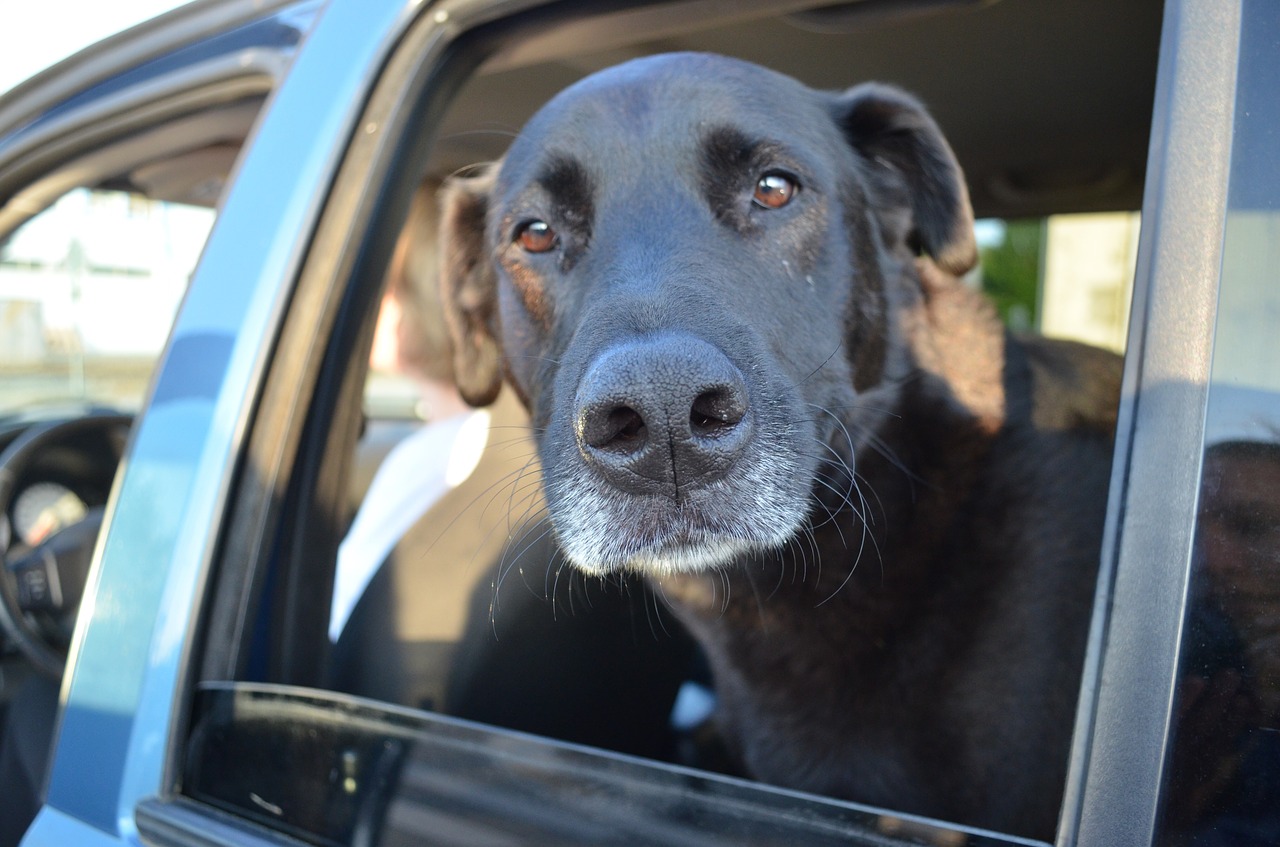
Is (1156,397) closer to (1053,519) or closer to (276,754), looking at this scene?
(1053,519)

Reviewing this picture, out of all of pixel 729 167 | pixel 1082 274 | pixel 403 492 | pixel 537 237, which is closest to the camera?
pixel 729 167

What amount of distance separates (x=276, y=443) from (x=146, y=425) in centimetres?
26

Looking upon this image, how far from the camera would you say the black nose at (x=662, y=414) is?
1.29 meters

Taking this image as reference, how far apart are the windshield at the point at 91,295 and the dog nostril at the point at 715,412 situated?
2.15 metres

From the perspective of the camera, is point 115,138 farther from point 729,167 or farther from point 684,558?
point 684,558

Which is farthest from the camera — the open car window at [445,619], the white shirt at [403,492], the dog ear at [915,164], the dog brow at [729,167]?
the white shirt at [403,492]

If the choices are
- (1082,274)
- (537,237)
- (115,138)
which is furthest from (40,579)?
(1082,274)

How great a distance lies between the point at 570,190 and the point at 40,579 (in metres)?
1.87

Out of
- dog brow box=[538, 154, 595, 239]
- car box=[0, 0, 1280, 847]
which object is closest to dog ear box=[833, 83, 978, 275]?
car box=[0, 0, 1280, 847]

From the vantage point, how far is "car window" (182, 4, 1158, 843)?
1.23 m

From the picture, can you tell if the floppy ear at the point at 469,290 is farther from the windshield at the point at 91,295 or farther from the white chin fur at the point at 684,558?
the white chin fur at the point at 684,558

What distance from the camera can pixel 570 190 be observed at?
6.48 feet

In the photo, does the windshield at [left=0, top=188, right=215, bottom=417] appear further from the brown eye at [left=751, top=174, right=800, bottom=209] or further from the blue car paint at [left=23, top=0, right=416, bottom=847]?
the brown eye at [left=751, top=174, right=800, bottom=209]

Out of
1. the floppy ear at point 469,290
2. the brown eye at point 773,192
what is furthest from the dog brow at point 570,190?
the floppy ear at point 469,290
